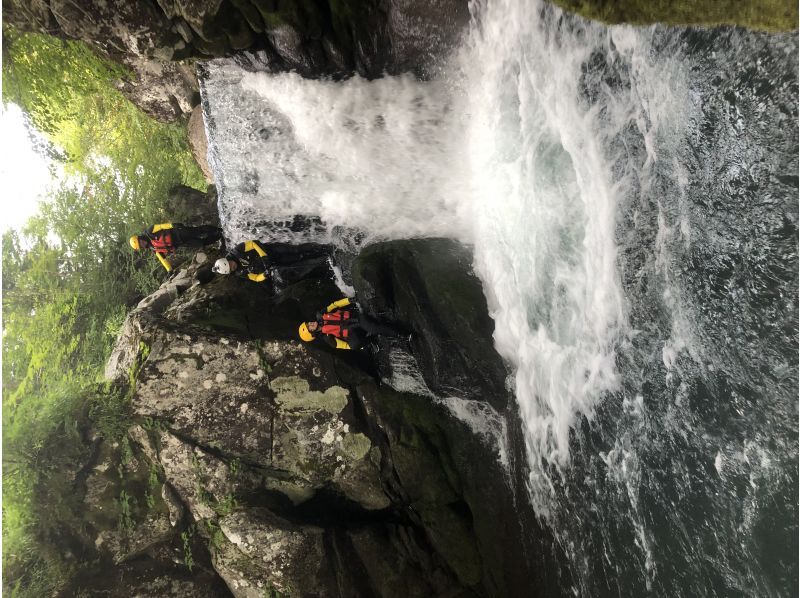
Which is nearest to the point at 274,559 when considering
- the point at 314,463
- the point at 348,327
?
the point at 314,463

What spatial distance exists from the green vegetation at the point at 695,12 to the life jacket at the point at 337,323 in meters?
4.42

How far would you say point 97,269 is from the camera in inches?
408

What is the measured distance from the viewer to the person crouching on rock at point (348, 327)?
6621 mm

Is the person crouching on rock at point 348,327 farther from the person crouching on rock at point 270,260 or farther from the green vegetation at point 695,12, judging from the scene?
the green vegetation at point 695,12

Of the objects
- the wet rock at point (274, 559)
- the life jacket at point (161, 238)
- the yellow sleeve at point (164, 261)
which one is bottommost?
the wet rock at point (274, 559)

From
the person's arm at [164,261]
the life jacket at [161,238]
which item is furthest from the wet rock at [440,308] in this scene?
the person's arm at [164,261]

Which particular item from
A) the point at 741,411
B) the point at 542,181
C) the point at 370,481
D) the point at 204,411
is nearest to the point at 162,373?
the point at 204,411

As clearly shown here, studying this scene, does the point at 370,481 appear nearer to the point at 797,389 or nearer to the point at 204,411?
the point at 204,411

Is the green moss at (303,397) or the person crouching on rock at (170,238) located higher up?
the person crouching on rock at (170,238)

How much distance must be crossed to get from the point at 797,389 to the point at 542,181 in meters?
2.87

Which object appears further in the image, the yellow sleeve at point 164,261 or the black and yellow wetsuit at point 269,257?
the yellow sleeve at point 164,261

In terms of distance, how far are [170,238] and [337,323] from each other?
3997 millimetres

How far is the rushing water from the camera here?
3023 mm

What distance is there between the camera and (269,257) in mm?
7758
